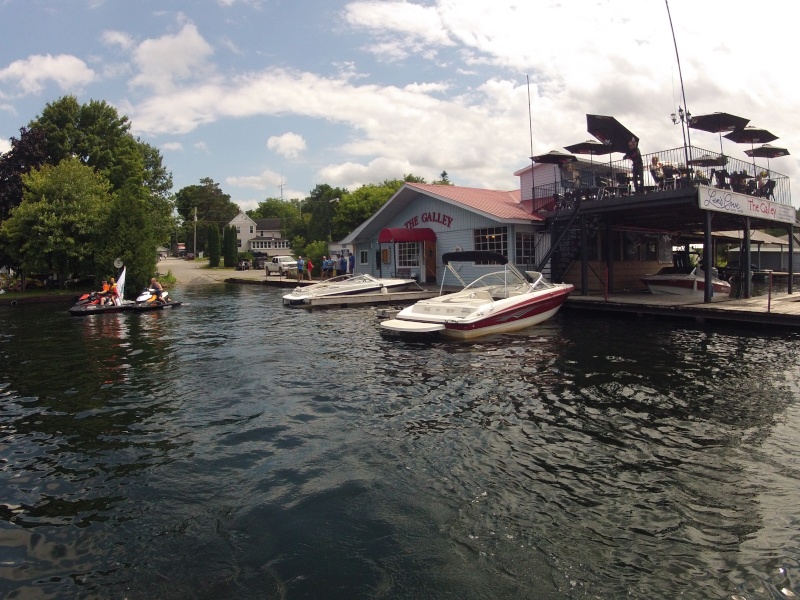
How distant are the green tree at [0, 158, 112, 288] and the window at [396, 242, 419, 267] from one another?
16.2 meters

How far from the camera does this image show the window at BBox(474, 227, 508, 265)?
2414 centimetres

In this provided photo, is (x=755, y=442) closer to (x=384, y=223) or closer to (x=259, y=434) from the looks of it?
(x=259, y=434)

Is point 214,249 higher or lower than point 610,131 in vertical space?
lower

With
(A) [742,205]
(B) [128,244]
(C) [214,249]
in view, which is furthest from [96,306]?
(C) [214,249]

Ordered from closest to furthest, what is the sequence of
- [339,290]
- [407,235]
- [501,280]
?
[501,280] → [339,290] → [407,235]

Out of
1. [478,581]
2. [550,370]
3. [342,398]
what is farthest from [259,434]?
[550,370]

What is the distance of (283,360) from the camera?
11.5 metres

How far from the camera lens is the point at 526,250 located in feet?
79.8

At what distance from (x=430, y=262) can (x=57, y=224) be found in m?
20.1

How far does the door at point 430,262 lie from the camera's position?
28.3 metres

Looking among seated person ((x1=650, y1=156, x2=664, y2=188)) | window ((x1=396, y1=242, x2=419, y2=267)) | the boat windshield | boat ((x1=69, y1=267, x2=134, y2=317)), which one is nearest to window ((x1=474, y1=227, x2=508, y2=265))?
window ((x1=396, y1=242, x2=419, y2=267))

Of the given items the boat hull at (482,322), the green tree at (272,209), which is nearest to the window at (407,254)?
the boat hull at (482,322)

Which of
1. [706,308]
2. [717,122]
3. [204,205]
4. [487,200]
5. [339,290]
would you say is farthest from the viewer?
[204,205]

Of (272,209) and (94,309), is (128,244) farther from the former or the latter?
(272,209)
